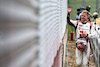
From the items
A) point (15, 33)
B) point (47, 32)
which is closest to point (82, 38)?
point (47, 32)

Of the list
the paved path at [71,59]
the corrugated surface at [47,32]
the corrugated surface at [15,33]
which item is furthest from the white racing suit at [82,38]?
the corrugated surface at [15,33]

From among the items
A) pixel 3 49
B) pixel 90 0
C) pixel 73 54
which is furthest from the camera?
pixel 90 0

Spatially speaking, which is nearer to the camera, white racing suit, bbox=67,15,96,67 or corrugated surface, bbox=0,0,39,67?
corrugated surface, bbox=0,0,39,67

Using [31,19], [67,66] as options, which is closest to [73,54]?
[67,66]

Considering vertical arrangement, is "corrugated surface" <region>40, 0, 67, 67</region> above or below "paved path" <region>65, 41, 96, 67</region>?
above

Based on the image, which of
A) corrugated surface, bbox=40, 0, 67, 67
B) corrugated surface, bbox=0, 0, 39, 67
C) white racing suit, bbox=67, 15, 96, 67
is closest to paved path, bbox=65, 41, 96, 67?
white racing suit, bbox=67, 15, 96, 67

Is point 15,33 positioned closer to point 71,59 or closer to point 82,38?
point 82,38

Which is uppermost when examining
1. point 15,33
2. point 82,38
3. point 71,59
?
point 15,33

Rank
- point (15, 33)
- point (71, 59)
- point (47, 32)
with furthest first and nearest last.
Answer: point (71, 59) → point (47, 32) → point (15, 33)

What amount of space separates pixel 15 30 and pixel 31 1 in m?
0.38

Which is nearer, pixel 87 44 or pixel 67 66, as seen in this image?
pixel 87 44

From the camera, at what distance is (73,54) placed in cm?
1009

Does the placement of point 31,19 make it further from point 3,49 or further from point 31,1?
point 3,49

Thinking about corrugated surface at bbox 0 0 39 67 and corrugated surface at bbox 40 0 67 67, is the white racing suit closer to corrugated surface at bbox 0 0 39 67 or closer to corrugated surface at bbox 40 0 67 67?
corrugated surface at bbox 40 0 67 67
